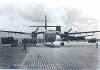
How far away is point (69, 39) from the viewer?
28859 millimetres

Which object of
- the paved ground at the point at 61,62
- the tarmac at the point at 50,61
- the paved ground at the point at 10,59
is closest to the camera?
the tarmac at the point at 50,61

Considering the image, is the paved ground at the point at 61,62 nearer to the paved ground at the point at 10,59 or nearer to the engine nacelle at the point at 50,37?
the paved ground at the point at 10,59

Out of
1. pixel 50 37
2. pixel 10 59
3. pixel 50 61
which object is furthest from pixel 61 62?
pixel 50 37

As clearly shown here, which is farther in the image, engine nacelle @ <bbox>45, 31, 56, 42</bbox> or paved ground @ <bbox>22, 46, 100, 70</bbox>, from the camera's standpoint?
engine nacelle @ <bbox>45, 31, 56, 42</bbox>

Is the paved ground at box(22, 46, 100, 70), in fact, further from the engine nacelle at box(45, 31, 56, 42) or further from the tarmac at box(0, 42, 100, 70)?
the engine nacelle at box(45, 31, 56, 42)

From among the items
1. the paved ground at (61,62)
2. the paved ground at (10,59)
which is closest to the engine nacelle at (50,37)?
the paved ground at (10,59)

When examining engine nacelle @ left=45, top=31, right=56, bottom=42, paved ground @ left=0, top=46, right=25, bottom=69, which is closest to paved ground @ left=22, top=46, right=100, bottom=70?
paved ground @ left=0, top=46, right=25, bottom=69

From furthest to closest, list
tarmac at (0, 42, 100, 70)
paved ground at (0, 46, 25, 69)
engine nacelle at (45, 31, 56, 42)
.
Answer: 1. engine nacelle at (45, 31, 56, 42)
2. paved ground at (0, 46, 25, 69)
3. tarmac at (0, 42, 100, 70)

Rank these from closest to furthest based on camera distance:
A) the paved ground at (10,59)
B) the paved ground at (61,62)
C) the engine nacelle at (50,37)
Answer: the paved ground at (61,62) < the paved ground at (10,59) < the engine nacelle at (50,37)

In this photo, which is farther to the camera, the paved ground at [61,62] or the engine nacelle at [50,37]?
the engine nacelle at [50,37]

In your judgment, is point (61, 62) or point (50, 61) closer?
point (61, 62)

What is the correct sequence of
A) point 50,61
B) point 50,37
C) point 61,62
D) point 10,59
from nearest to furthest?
1. point 61,62
2. point 50,61
3. point 10,59
4. point 50,37

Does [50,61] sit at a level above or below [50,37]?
above

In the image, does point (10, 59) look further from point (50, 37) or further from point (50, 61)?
point (50, 37)
